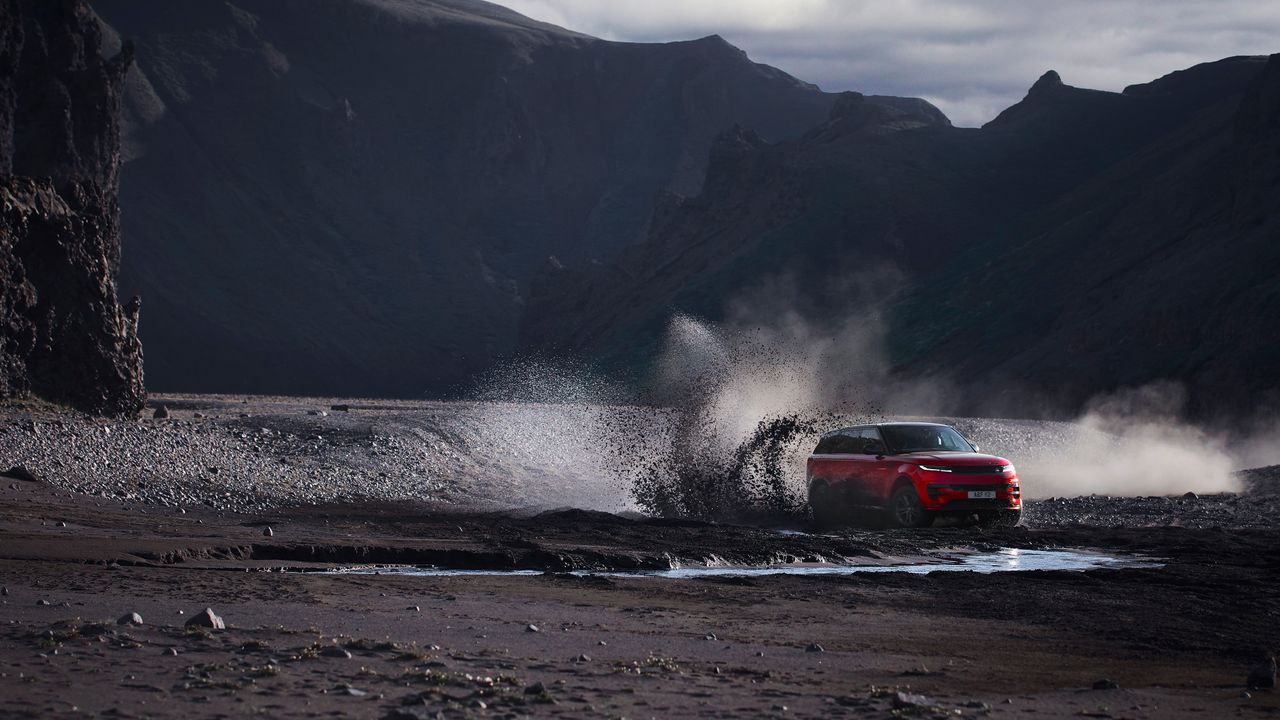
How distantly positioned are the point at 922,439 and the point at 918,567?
556 centimetres

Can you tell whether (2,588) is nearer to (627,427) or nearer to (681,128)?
(627,427)

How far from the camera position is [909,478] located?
2161 centimetres

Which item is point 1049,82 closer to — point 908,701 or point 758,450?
point 758,450

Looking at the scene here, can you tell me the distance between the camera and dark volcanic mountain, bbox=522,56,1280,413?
72562 millimetres

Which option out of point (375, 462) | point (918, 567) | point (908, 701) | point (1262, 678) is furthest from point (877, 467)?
point (908, 701)

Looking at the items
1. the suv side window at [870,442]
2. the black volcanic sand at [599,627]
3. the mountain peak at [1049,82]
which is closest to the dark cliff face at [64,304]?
the black volcanic sand at [599,627]

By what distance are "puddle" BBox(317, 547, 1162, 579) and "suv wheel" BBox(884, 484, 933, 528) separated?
2322 millimetres

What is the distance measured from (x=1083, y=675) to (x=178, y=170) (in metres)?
131

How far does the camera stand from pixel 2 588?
12.6 m

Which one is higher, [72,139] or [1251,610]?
[72,139]

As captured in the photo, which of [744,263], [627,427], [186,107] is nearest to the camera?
[627,427]

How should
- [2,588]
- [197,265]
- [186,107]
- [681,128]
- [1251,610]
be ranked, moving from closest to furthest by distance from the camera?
[2,588] < [1251,610] < [197,265] < [186,107] < [681,128]

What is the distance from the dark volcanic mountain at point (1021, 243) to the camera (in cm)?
7256

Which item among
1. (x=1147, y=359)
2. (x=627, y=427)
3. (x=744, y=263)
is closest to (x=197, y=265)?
(x=744, y=263)
